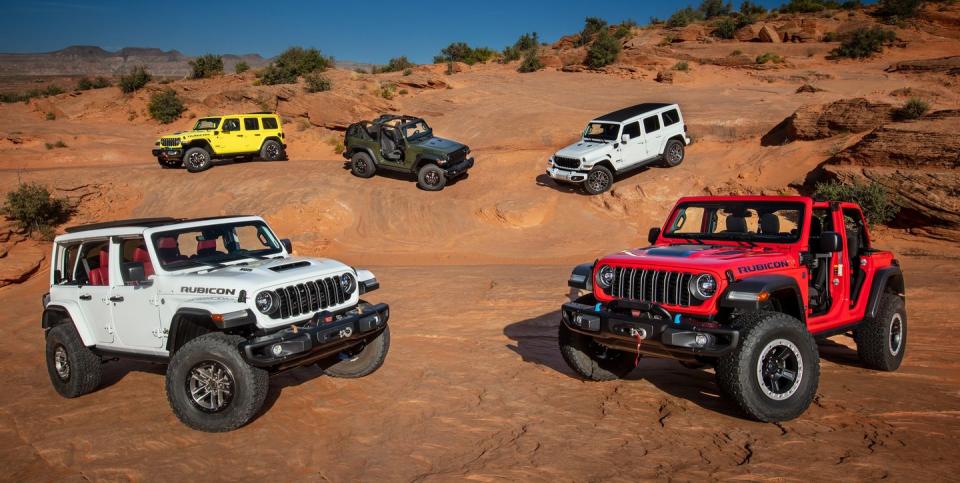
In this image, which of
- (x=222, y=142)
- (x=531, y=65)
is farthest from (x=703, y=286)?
(x=531, y=65)

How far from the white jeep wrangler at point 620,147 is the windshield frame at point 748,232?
38.1 feet

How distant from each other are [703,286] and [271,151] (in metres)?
20.8

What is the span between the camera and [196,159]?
22312 mm

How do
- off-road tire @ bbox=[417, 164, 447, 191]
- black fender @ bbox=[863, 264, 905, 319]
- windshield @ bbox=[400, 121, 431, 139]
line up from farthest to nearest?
windshield @ bbox=[400, 121, 431, 139], off-road tire @ bbox=[417, 164, 447, 191], black fender @ bbox=[863, 264, 905, 319]

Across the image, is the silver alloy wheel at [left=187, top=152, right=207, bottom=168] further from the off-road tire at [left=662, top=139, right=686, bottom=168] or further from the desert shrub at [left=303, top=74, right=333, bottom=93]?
the off-road tire at [left=662, top=139, right=686, bottom=168]

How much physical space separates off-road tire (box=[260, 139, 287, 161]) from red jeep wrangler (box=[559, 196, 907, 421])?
62.9 feet

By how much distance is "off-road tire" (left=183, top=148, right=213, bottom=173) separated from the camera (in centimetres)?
2219

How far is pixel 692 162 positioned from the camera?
20578 millimetres

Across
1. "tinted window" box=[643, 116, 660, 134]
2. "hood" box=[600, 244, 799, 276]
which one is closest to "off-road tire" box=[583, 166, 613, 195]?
"tinted window" box=[643, 116, 660, 134]

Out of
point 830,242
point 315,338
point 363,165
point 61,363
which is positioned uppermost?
point 363,165

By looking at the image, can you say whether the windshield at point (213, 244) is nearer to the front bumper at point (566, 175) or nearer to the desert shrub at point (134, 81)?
the front bumper at point (566, 175)

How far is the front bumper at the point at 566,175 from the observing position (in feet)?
61.5

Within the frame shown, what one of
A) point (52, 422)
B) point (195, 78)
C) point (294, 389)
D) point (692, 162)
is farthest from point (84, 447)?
point (195, 78)

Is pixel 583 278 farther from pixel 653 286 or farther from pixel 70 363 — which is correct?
pixel 70 363
